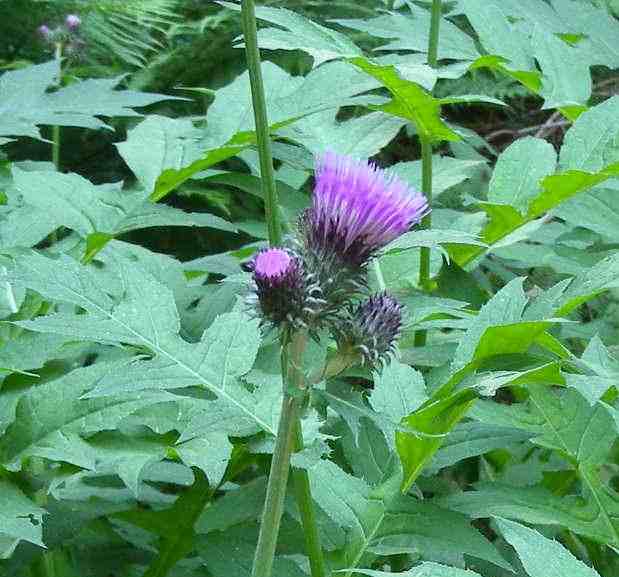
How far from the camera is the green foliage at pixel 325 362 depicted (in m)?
0.92

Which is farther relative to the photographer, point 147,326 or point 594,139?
point 594,139

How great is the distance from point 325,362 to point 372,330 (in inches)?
2.3

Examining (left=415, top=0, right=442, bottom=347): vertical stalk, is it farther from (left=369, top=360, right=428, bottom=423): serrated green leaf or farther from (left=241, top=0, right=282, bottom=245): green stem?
(left=241, top=0, right=282, bottom=245): green stem

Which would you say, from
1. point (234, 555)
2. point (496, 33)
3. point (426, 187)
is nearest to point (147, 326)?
point (234, 555)

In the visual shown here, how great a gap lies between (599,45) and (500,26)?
25cm

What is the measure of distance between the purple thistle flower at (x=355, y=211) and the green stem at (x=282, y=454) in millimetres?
87

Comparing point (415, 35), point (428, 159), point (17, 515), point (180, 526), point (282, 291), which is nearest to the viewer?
point (282, 291)

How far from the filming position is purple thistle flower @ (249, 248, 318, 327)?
83 cm

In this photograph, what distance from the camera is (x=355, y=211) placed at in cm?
86

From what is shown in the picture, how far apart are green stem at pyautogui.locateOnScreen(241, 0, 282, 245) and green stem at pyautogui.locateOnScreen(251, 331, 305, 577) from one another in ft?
0.41

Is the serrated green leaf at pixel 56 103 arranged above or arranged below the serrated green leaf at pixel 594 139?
below

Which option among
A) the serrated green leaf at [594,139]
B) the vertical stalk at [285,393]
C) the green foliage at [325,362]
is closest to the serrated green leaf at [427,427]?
the green foliage at [325,362]

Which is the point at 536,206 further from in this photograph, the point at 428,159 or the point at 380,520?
the point at 380,520

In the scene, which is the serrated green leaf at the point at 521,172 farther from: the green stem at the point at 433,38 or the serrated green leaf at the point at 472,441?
the serrated green leaf at the point at 472,441
